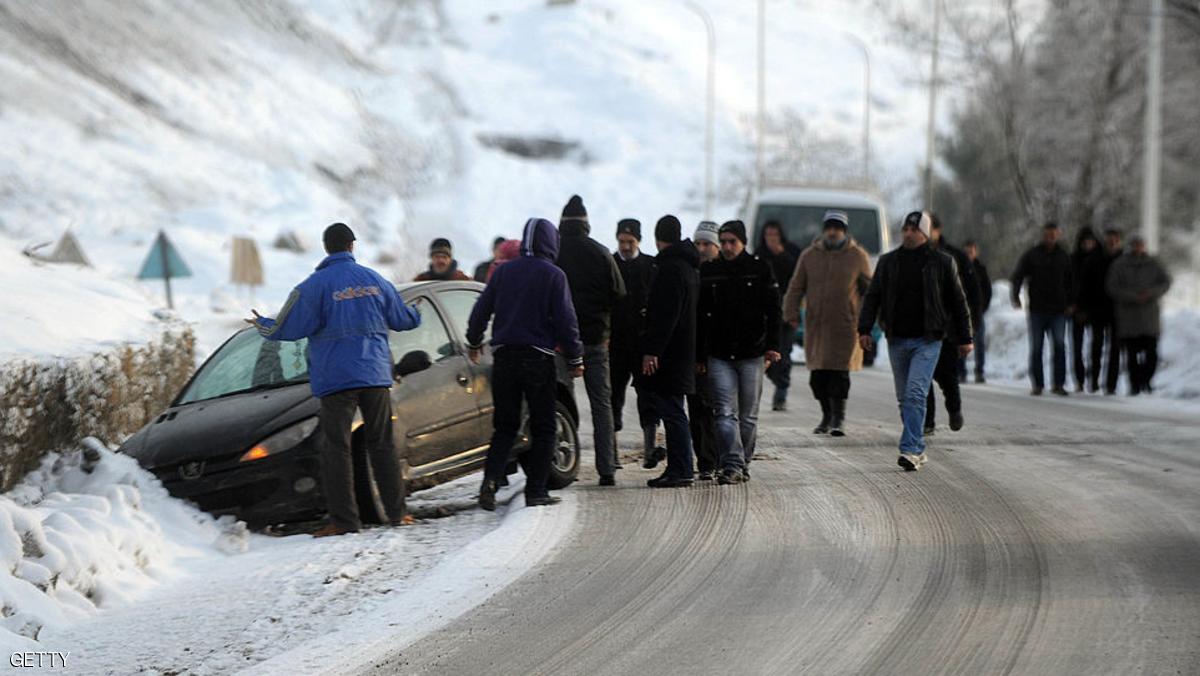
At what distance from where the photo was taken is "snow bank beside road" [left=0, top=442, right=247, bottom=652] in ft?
21.6

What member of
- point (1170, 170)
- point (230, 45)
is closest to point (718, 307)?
point (1170, 170)

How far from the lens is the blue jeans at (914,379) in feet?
33.5

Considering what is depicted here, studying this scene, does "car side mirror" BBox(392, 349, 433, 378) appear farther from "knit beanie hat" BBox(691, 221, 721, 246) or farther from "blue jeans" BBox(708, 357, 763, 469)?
"knit beanie hat" BBox(691, 221, 721, 246)

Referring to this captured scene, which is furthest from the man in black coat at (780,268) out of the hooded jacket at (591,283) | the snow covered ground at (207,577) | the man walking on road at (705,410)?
the snow covered ground at (207,577)

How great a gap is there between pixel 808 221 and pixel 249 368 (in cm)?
1623

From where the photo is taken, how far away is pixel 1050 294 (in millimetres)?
16844

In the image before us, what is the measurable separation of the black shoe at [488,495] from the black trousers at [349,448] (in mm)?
665

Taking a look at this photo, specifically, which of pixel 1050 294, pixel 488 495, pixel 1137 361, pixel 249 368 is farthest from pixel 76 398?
pixel 1137 361

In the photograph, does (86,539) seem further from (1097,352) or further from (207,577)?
(1097,352)

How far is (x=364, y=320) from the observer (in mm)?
8359

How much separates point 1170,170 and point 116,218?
3246 cm

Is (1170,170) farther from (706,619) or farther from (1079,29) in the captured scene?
(706,619)

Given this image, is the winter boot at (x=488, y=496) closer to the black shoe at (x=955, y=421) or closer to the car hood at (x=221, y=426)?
the car hood at (x=221, y=426)

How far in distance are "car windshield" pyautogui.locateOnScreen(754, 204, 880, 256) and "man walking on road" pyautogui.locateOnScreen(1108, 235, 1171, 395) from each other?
7.40 m
